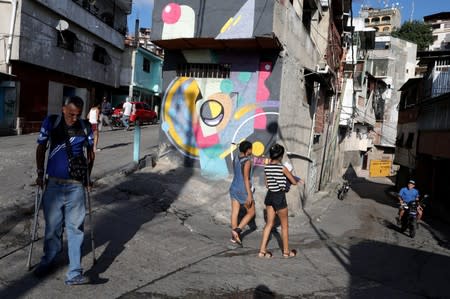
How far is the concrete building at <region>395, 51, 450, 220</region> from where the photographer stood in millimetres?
16562

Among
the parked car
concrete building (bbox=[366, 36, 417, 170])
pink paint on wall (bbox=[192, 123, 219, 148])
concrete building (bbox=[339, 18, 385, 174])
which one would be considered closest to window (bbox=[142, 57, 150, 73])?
the parked car

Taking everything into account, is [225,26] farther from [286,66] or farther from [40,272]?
[40,272]

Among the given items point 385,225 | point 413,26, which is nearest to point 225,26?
point 385,225

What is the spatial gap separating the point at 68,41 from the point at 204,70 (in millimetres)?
15713

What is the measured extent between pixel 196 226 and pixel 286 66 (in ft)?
15.4

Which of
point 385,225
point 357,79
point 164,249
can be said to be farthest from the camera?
point 357,79

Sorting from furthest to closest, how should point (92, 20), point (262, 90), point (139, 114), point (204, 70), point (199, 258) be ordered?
point (139, 114) → point (92, 20) → point (204, 70) → point (262, 90) → point (199, 258)

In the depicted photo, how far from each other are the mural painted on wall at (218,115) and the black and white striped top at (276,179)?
145 inches

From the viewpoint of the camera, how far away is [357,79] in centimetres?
3197

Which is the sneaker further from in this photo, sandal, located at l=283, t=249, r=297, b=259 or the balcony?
the balcony

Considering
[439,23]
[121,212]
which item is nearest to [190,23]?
[121,212]

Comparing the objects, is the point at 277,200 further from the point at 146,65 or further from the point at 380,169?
the point at 380,169

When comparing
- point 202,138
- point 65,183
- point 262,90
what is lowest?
point 65,183

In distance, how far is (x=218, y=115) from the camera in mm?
10055
